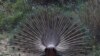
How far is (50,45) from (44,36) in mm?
237

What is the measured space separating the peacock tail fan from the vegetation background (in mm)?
607

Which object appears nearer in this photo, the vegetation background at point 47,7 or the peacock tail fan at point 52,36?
the peacock tail fan at point 52,36

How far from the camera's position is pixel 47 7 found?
8.13m

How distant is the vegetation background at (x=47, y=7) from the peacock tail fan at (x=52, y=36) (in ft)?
1.99

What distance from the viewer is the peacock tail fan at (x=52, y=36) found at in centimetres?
533

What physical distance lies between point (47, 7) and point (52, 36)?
9.58 feet

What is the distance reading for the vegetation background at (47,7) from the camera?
6484 millimetres

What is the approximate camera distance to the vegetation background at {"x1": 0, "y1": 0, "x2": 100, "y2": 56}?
648cm

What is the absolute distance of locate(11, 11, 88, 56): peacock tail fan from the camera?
17.5ft

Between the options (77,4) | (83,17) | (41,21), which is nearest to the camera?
(41,21)

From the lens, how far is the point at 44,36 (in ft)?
17.6

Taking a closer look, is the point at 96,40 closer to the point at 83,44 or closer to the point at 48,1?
the point at 83,44

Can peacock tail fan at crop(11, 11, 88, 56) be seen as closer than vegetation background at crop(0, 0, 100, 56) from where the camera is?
Yes

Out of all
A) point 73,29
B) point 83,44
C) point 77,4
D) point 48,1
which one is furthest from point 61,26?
point 48,1
